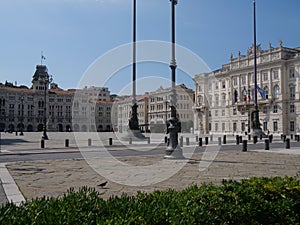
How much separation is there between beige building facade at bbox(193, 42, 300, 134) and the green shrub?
62.8 meters

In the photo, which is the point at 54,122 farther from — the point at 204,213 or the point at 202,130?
the point at 204,213

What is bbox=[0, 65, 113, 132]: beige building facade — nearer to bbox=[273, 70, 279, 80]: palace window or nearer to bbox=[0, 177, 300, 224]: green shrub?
bbox=[273, 70, 279, 80]: palace window

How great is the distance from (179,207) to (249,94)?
3002 inches

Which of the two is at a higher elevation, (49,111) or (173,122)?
(49,111)

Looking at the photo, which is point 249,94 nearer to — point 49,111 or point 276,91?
point 276,91

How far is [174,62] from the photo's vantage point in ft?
52.2

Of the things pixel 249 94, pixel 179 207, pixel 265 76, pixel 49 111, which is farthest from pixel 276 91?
pixel 49 111

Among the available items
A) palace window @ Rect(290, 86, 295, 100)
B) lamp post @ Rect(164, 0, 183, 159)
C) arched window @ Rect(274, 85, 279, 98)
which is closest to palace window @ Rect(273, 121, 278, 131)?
arched window @ Rect(274, 85, 279, 98)

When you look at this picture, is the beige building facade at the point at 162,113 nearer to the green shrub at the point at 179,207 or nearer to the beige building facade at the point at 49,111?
the beige building facade at the point at 49,111

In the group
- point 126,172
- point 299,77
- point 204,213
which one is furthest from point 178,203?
point 299,77

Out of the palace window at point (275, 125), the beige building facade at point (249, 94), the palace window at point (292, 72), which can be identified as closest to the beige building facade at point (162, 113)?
the beige building facade at point (249, 94)

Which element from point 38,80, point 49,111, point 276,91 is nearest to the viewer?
point 276,91

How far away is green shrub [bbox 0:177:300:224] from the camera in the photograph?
125 inches

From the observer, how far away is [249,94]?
7612cm
